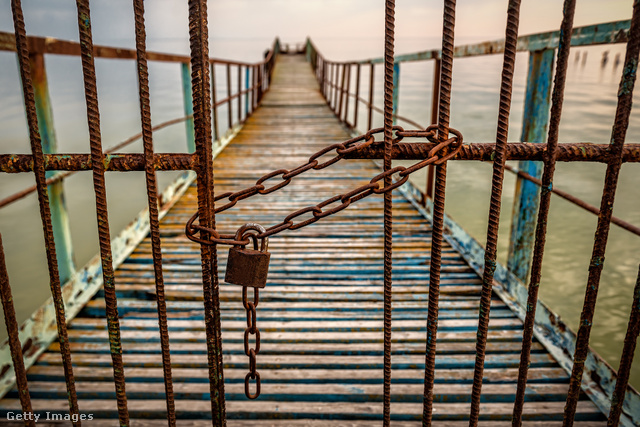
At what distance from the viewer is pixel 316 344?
224cm

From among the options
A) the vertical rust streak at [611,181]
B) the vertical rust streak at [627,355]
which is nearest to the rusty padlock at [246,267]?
the vertical rust streak at [611,181]

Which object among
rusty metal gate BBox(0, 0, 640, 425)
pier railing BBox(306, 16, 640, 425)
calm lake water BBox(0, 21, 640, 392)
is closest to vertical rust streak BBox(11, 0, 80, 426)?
rusty metal gate BBox(0, 0, 640, 425)

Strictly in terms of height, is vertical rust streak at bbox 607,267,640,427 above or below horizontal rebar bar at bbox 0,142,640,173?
below

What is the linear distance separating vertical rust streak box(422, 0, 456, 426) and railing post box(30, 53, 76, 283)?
2.22 m

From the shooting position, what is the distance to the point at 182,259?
310cm

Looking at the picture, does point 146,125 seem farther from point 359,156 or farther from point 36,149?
point 359,156

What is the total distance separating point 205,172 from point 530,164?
2.12 metres

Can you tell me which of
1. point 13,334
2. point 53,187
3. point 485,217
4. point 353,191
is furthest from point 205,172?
point 485,217

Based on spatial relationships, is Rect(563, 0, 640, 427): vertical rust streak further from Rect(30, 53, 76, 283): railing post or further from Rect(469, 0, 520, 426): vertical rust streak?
Rect(30, 53, 76, 283): railing post

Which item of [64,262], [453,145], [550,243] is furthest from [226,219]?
[550,243]

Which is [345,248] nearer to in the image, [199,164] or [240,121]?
[199,164]

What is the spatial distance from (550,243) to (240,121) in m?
9.61

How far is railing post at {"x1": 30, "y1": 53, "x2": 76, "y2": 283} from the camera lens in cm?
227

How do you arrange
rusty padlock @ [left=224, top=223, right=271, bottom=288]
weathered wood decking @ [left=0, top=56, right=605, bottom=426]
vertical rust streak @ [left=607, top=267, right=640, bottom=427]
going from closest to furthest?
rusty padlock @ [left=224, top=223, right=271, bottom=288], vertical rust streak @ [left=607, top=267, right=640, bottom=427], weathered wood decking @ [left=0, top=56, right=605, bottom=426]
